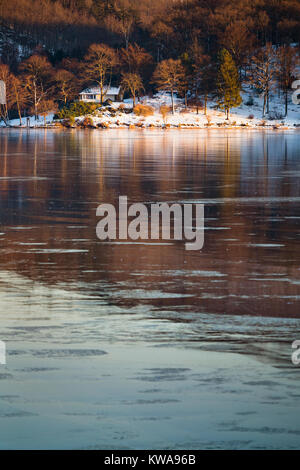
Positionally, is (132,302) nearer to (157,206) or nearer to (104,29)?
(157,206)

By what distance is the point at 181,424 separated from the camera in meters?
5.32

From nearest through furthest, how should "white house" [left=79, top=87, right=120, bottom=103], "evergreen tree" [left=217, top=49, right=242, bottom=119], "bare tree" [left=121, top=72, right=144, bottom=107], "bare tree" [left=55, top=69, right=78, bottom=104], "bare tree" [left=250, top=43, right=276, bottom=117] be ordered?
"evergreen tree" [left=217, top=49, right=242, bottom=119] → "bare tree" [left=250, top=43, right=276, bottom=117] → "bare tree" [left=121, top=72, right=144, bottom=107] → "bare tree" [left=55, top=69, right=78, bottom=104] → "white house" [left=79, top=87, right=120, bottom=103]

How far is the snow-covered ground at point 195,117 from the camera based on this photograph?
125m

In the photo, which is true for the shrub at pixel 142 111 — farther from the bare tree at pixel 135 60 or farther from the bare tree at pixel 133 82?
the bare tree at pixel 135 60

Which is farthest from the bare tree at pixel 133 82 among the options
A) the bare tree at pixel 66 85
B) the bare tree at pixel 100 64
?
the bare tree at pixel 66 85

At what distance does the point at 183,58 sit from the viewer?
137 metres

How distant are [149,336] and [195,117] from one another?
125m

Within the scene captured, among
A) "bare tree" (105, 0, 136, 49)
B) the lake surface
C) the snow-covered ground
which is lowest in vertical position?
the lake surface

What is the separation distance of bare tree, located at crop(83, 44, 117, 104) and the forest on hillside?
170 mm

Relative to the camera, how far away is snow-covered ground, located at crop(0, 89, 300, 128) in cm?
12506

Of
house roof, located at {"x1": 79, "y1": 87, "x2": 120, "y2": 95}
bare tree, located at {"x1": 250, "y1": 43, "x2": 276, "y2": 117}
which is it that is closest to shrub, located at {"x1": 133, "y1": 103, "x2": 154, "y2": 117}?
house roof, located at {"x1": 79, "y1": 87, "x2": 120, "y2": 95}

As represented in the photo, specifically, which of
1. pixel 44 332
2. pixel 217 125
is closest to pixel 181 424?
pixel 44 332

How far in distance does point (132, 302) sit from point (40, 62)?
13524cm

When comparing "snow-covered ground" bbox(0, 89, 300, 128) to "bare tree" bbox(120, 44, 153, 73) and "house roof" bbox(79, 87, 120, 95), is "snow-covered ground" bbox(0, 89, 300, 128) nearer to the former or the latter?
"house roof" bbox(79, 87, 120, 95)
